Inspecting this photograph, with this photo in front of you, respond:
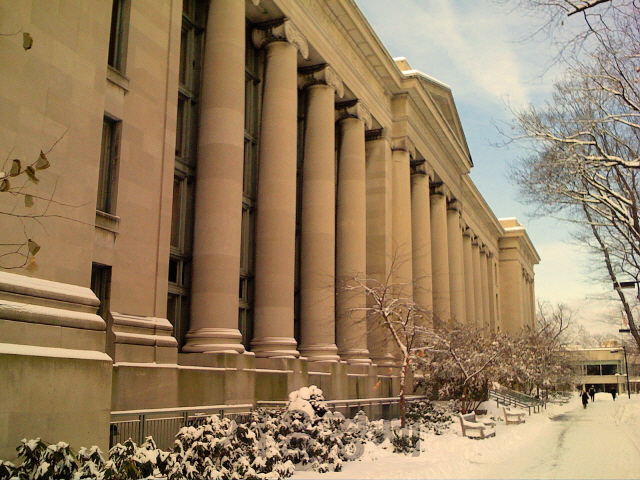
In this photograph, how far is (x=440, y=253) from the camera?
46.7 metres

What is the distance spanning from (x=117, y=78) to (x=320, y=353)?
49.8 ft

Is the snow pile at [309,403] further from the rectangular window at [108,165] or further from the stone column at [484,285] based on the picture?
the stone column at [484,285]

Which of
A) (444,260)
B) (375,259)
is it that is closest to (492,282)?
(444,260)

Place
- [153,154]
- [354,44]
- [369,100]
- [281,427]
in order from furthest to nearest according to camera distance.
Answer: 1. [369,100]
2. [354,44]
3. [153,154]
4. [281,427]

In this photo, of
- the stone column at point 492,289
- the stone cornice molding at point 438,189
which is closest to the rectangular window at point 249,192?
the stone cornice molding at point 438,189

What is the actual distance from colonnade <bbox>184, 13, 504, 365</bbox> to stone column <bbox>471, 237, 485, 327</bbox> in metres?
20.1

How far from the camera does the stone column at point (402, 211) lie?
3716cm

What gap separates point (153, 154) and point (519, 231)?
74.6 meters

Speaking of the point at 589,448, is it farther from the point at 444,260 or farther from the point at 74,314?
the point at 444,260

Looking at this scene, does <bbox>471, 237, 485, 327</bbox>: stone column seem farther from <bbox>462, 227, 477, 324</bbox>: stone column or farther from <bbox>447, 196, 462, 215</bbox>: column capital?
<bbox>447, 196, 462, 215</bbox>: column capital

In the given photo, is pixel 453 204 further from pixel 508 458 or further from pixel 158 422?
pixel 158 422

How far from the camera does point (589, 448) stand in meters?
22.6

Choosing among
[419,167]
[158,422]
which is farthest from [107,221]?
[419,167]

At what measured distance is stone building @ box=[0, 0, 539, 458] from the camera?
1070 centimetres
